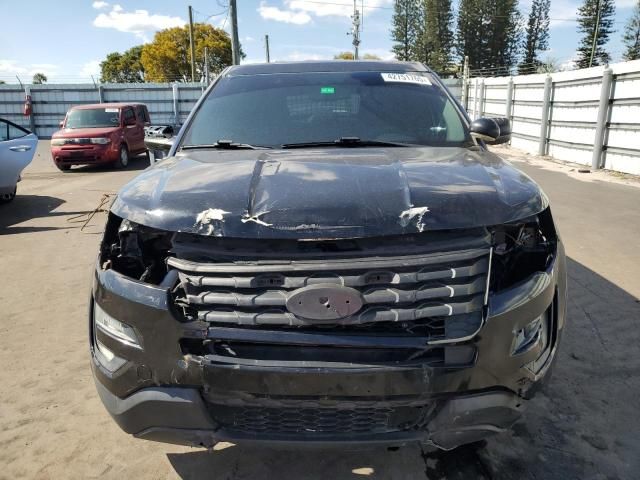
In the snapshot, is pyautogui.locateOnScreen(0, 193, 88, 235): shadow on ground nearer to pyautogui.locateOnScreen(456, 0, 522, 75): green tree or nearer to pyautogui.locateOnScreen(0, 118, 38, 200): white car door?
pyautogui.locateOnScreen(0, 118, 38, 200): white car door

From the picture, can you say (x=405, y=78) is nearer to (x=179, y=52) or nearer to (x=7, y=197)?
(x=7, y=197)

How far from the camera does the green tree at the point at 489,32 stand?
2249 inches

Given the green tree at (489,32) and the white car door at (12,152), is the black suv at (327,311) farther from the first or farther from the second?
the green tree at (489,32)

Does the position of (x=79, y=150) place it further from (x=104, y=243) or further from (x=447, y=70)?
(x=447, y=70)

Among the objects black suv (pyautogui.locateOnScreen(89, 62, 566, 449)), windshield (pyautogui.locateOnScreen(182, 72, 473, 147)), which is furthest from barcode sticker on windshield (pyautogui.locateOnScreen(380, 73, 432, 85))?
A: black suv (pyautogui.locateOnScreen(89, 62, 566, 449))

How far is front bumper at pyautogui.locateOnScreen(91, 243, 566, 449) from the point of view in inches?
66.0

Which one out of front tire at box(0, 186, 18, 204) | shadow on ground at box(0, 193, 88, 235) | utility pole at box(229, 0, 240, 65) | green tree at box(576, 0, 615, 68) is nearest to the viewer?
shadow on ground at box(0, 193, 88, 235)

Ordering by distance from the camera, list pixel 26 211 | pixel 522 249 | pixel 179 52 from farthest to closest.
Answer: pixel 179 52 → pixel 26 211 → pixel 522 249

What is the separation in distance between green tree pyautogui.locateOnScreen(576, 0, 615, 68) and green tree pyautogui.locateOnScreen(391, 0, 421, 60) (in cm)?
1763

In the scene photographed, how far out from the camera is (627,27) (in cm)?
4809

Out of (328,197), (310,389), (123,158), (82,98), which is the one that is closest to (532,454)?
(310,389)

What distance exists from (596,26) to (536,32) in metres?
10.4

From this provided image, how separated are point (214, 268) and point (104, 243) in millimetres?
604

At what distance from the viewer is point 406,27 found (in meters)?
59.6
